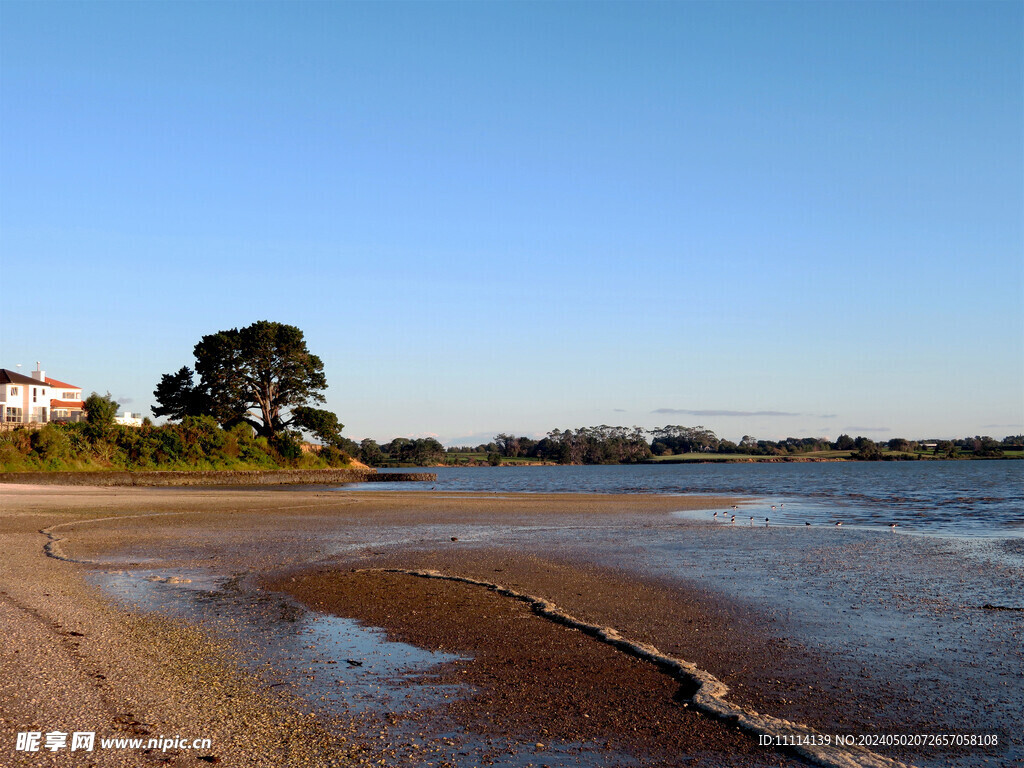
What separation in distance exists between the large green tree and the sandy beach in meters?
60.2

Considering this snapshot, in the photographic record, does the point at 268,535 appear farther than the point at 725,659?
Yes

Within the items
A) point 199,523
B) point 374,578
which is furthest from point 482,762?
point 199,523

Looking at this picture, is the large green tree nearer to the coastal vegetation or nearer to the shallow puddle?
the coastal vegetation

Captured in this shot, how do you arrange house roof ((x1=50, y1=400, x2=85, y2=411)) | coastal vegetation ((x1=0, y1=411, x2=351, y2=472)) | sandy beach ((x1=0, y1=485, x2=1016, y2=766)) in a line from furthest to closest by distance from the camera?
house roof ((x1=50, y1=400, x2=85, y2=411)) < coastal vegetation ((x1=0, y1=411, x2=351, y2=472)) < sandy beach ((x1=0, y1=485, x2=1016, y2=766))

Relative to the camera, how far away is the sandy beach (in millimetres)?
6445

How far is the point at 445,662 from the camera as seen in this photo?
892 centimetres

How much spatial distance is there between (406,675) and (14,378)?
3554 inches

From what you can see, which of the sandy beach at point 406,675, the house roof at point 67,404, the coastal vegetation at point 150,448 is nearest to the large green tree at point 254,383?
the coastal vegetation at point 150,448

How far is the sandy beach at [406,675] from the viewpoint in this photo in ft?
21.1

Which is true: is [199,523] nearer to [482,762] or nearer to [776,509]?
[482,762]

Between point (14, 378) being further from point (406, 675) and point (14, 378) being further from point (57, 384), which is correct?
point (406, 675)

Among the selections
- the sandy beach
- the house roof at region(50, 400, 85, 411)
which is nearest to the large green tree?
the house roof at region(50, 400, 85, 411)

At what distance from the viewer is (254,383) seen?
78.2 meters

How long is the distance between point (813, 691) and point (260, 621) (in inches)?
280
